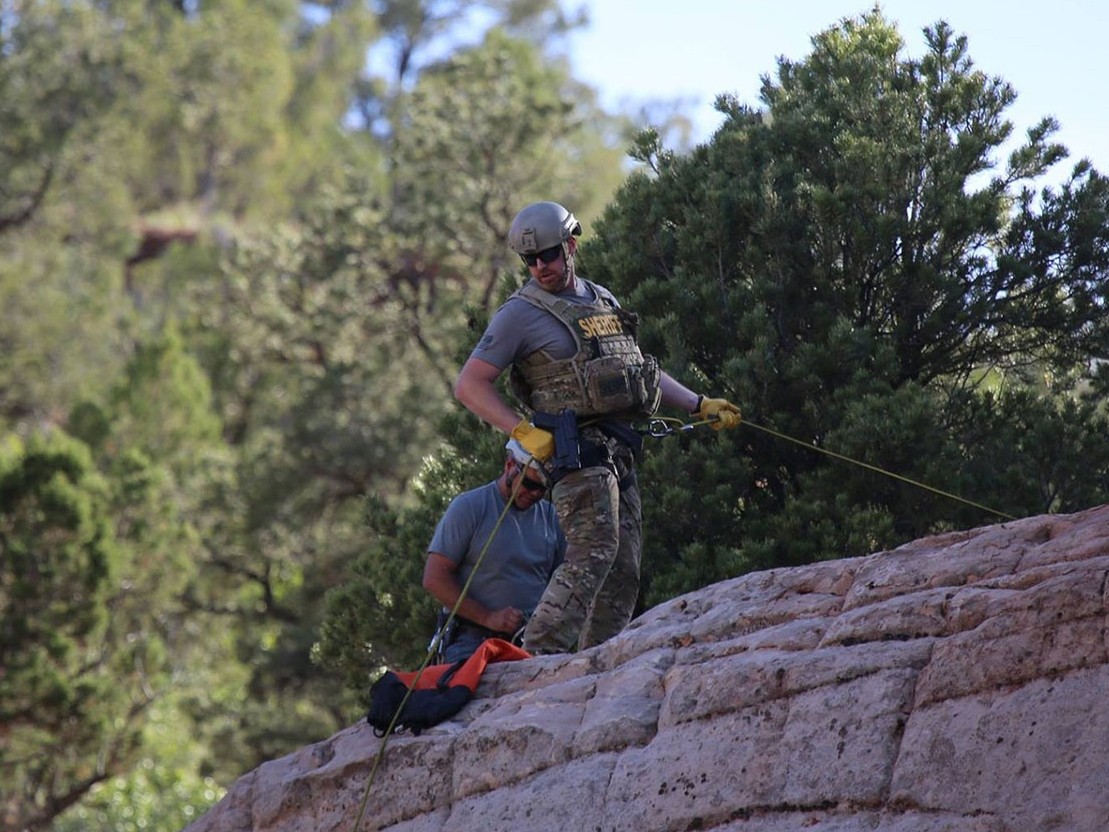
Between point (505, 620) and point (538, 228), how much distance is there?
1.63 m

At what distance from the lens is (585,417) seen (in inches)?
274

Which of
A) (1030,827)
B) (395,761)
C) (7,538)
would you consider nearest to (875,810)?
(1030,827)

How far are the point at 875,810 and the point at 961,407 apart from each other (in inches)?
171

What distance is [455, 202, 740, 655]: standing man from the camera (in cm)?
677

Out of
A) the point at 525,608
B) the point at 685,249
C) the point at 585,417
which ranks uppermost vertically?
the point at 685,249

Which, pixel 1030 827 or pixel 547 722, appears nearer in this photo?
pixel 1030 827

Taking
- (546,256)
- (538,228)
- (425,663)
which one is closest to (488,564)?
(425,663)

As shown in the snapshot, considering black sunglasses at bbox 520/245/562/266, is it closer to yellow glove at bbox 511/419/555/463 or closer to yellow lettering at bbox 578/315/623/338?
yellow lettering at bbox 578/315/623/338

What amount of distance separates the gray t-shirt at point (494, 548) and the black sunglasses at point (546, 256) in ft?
3.19

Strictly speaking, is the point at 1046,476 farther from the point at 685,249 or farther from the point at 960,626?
the point at 960,626

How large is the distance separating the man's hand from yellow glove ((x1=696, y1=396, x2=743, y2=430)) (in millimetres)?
1128

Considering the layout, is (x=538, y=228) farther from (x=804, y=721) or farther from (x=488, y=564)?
(x=804, y=721)

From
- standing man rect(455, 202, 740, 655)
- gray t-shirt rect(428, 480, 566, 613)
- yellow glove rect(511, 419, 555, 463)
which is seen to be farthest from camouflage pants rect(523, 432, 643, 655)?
gray t-shirt rect(428, 480, 566, 613)

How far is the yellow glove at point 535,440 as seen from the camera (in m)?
6.73
